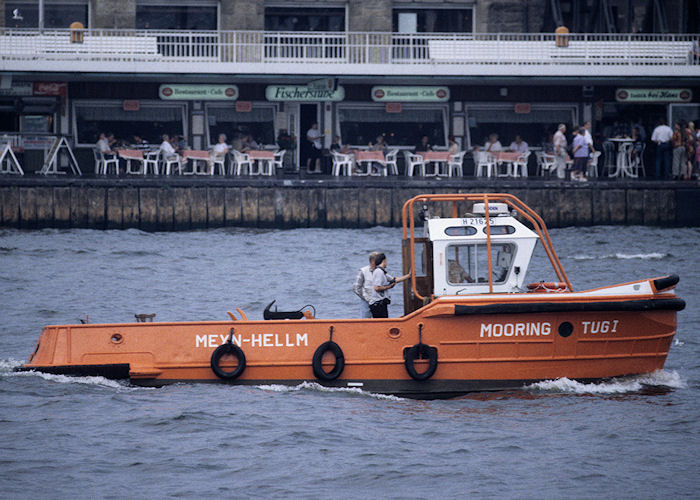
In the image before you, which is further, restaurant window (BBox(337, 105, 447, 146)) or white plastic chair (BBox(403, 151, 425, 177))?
restaurant window (BBox(337, 105, 447, 146))

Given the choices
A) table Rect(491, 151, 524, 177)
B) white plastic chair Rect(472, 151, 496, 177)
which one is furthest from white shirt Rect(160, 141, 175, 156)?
table Rect(491, 151, 524, 177)

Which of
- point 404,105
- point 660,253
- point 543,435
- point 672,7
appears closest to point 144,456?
point 543,435

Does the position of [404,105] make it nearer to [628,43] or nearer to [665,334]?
[628,43]

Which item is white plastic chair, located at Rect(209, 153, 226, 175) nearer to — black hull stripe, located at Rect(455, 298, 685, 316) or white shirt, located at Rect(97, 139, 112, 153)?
white shirt, located at Rect(97, 139, 112, 153)

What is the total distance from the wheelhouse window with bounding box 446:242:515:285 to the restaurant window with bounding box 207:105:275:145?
83.1 feet

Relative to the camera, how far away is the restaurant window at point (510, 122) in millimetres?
39375

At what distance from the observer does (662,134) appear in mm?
35562

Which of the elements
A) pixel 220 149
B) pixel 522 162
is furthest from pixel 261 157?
pixel 522 162

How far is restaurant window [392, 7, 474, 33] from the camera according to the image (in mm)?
40469

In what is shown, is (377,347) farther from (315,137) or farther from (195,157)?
(315,137)

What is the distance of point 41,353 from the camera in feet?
46.2

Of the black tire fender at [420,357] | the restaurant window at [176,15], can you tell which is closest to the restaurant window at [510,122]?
the restaurant window at [176,15]

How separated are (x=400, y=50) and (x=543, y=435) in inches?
1102

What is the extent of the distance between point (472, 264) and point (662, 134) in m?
23.1
